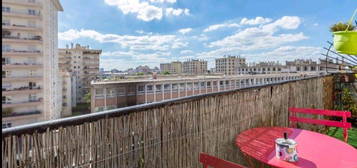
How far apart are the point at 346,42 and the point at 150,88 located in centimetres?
1680

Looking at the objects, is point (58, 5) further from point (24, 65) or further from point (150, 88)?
point (150, 88)

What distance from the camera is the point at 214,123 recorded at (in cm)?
170

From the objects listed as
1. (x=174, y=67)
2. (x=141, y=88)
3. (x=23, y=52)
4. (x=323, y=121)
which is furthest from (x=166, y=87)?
(x=174, y=67)

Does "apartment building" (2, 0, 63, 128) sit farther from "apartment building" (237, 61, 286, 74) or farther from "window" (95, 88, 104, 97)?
"apartment building" (237, 61, 286, 74)

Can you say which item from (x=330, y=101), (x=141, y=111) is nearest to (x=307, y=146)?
(x=141, y=111)

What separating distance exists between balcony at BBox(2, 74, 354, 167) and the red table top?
→ 175mm

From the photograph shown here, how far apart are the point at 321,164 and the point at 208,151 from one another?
726 millimetres

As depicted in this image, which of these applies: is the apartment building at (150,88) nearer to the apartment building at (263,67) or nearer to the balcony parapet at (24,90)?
the balcony parapet at (24,90)

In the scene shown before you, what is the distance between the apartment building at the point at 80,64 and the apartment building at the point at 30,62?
12639 millimetres

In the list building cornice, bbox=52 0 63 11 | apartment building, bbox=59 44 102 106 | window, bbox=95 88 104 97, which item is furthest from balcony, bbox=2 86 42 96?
apartment building, bbox=59 44 102 106

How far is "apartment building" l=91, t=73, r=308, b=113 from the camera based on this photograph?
45.1ft

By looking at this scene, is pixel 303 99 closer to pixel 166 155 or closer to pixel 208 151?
pixel 208 151

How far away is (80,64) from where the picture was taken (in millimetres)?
35438

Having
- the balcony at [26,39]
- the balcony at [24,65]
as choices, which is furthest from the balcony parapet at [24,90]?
the balcony at [26,39]
